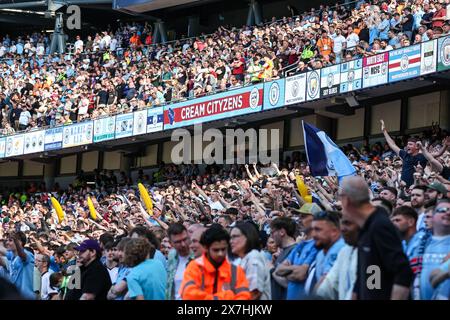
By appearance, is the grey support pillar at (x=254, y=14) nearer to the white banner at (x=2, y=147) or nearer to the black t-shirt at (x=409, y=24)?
the white banner at (x=2, y=147)

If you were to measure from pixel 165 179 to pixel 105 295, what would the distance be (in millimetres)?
19056

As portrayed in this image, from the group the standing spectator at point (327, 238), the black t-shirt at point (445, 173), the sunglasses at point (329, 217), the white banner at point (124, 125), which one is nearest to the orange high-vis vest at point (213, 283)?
the standing spectator at point (327, 238)

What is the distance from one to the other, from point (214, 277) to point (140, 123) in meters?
20.3

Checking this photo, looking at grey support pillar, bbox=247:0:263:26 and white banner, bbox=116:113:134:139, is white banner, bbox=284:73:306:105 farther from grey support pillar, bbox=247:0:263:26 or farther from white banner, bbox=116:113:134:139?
grey support pillar, bbox=247:0:263:26

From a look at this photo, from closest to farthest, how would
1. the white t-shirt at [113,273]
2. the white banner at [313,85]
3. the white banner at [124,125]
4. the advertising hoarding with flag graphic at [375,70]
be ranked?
the white t-shirt at [113,273] < the advertising hoarding with flag graphic at [375,70] < the white banner at [313,85] < the white banner at [124,125]

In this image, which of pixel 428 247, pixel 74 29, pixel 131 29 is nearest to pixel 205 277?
pixel 428 247

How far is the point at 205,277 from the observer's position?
6.66 m

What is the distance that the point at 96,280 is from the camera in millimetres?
8633

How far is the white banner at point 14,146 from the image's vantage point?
31016mm

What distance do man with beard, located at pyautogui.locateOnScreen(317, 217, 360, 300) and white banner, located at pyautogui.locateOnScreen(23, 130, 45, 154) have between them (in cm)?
2474

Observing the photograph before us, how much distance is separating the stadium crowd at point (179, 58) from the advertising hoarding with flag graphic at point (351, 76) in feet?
0.63

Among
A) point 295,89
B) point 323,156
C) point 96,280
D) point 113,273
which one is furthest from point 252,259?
point 295,89

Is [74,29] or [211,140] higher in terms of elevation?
[74,29]
